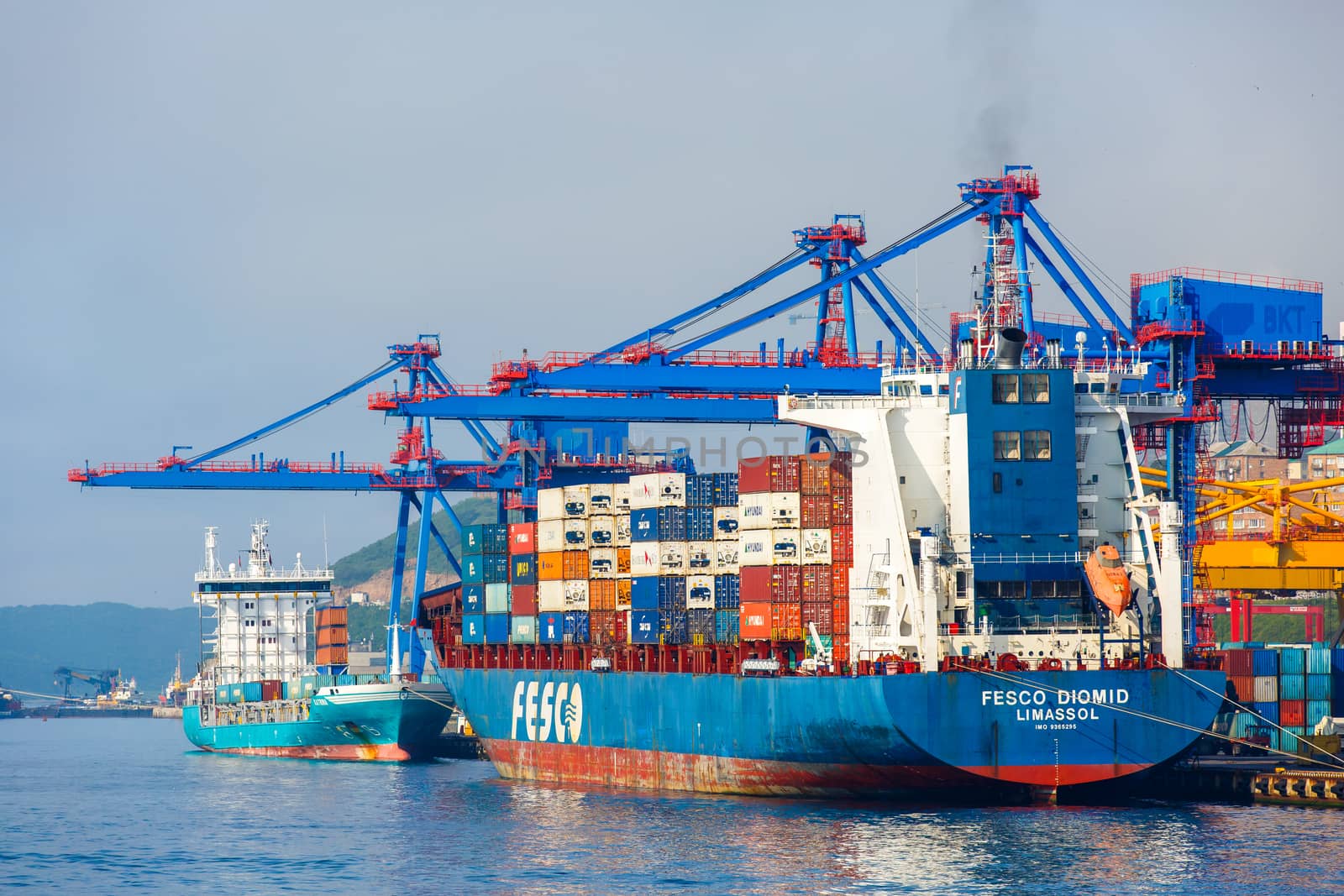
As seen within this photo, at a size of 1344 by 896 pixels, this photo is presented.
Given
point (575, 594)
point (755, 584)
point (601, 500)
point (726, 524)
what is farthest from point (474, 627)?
point (755, 584)

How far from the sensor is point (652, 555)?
53625mm

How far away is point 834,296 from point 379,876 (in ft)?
112

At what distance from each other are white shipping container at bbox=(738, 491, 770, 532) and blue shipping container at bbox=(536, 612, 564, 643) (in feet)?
30.2

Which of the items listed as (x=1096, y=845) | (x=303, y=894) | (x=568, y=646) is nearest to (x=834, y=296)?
(x=568, y=646)

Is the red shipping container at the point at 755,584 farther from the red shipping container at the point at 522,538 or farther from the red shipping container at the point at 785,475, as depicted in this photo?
the red shipping container at the point at 522,538

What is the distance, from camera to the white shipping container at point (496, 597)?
2405 inches

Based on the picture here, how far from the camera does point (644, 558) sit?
177 feet

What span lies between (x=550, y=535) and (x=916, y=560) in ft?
51.9

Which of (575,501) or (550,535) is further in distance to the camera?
(550,535)

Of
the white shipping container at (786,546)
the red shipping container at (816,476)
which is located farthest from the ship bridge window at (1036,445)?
the white shipping container at (786,546)

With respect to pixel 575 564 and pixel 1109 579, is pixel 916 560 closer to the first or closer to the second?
pixel 1109 579

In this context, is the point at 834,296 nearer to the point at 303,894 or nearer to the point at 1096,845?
the point at 1096,845

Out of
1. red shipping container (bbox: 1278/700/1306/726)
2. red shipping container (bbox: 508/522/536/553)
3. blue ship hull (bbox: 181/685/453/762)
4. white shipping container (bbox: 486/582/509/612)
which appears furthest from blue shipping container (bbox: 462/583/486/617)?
red shipping container (bbox: 1278/700/1306/726)

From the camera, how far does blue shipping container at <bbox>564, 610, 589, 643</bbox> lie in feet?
185
